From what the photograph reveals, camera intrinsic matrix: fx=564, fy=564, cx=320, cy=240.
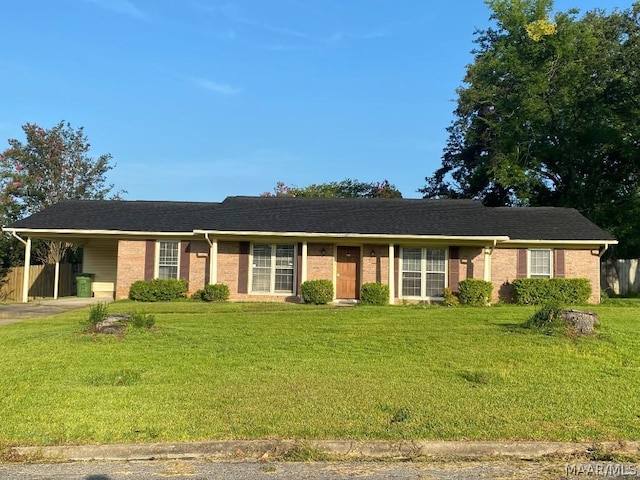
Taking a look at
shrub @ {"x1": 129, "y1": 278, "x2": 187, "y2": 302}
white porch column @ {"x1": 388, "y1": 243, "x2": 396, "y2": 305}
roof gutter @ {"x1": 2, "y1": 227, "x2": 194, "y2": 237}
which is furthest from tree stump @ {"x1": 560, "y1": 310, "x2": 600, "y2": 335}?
roof gutter @ {"x1": 2, "y1": 227, "x2": 194, "y2": 237}

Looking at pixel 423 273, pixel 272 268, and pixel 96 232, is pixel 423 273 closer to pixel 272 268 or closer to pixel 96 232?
pixel 272 268

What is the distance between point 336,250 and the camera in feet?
67.8

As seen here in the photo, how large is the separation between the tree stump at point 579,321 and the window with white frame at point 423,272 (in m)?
9.28

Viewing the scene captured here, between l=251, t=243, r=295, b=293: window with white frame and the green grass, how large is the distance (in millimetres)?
7645

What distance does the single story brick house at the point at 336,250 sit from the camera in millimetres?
20016

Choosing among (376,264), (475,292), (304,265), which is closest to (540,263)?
(475,292)

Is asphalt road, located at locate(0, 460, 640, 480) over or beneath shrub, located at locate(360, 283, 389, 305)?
beneath

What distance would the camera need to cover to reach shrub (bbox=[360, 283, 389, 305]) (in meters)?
19.3

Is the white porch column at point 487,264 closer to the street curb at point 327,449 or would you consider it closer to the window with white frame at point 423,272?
the window with white frame at point 423,272

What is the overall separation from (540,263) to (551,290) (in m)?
1.30

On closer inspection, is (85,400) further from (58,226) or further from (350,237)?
(58,226)

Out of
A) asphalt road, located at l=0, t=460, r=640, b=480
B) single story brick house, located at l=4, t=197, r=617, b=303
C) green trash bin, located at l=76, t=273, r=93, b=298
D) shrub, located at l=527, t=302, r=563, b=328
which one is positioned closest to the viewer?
asphalt road, located at l=0, t=460, r=640, b=480

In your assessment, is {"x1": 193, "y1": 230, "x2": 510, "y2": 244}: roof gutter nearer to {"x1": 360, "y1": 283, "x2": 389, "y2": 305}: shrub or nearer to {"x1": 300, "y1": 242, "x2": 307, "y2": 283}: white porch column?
{"x1": 300, "y1": 242, "x2": 307, "y2": 283}: white porch column

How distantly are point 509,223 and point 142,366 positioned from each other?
1731cm
